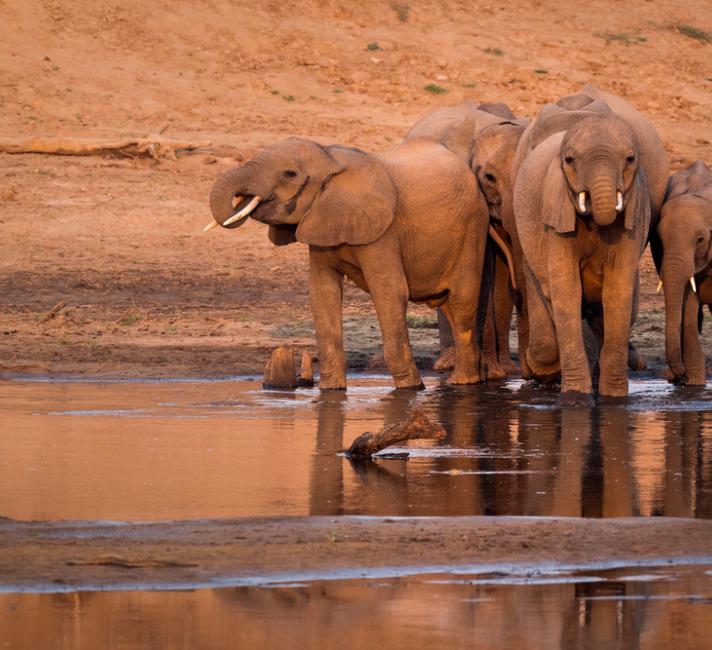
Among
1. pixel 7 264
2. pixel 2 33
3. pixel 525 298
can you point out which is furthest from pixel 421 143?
pixel 2 33

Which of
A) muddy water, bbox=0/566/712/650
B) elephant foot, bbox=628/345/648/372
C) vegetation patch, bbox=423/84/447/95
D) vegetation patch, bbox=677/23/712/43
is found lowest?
muddy water, bbox=0/566/712/650

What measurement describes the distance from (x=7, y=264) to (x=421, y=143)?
5220 mm

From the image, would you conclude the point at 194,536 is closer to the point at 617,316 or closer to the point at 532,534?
the point at 532,534

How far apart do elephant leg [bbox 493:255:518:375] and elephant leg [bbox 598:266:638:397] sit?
236 cm

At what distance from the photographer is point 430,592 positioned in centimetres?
627

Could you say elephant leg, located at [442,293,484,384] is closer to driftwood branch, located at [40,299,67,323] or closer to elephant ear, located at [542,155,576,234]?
elephant ear, located at [542,155,576,234]

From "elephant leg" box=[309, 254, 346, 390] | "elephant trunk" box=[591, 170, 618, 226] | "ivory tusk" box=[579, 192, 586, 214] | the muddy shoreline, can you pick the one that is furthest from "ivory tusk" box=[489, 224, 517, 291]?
the muddy shoreline

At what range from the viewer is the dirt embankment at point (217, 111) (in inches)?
611

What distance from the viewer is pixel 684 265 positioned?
510 inches

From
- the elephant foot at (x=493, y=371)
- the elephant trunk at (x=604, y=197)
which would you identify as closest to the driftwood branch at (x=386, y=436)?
the elephant trunk at (x=604, y=197)

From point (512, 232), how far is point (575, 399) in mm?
2319

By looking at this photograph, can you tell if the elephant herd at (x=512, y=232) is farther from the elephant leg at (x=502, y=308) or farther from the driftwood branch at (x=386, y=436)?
the driftwood branch at (x=386, y=436)

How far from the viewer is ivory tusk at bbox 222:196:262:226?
40.2 feet

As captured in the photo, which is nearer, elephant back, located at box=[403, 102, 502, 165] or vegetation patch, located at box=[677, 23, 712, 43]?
elephant back, located at box=[403, 102, 502, 165]
